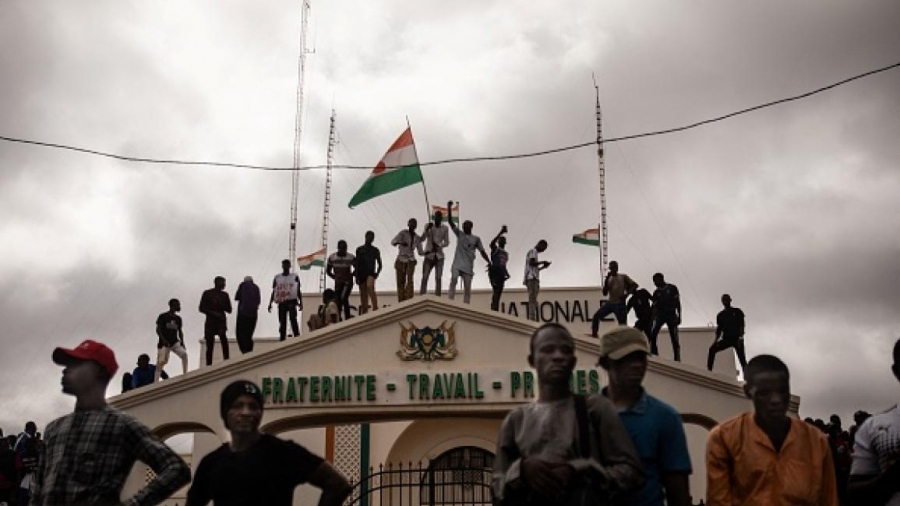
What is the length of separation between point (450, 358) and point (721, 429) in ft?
39.5

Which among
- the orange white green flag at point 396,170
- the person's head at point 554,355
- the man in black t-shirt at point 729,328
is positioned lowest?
the person's head at point 554,355

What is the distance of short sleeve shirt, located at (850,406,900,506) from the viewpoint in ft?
16.9

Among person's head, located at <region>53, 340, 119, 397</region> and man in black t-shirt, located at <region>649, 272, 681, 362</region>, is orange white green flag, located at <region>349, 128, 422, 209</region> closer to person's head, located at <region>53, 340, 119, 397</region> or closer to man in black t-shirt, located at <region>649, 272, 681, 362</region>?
man in black t-shirt, located at <region>649, 272, 681, 362</region>

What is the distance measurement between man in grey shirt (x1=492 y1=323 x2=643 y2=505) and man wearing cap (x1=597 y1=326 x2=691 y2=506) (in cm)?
35

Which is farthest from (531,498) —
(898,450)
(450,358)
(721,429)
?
(450,358)

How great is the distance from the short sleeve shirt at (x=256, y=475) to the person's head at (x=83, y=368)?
730 millimetres

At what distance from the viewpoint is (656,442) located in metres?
4.60

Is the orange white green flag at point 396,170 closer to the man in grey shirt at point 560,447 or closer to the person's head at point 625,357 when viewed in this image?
the person's head at point 625,357

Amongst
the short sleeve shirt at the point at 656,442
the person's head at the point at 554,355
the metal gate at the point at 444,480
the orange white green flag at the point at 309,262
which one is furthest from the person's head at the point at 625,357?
the orange white green flag at the point at 309,262

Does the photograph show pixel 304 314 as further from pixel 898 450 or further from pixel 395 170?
pixel 898 450

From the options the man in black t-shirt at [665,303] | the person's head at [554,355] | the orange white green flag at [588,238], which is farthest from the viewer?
the orange white green flag at [588,238]

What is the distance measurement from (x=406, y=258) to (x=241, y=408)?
13.3 metres

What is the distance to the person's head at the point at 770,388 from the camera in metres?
4.87

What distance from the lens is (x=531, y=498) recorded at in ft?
13.3
